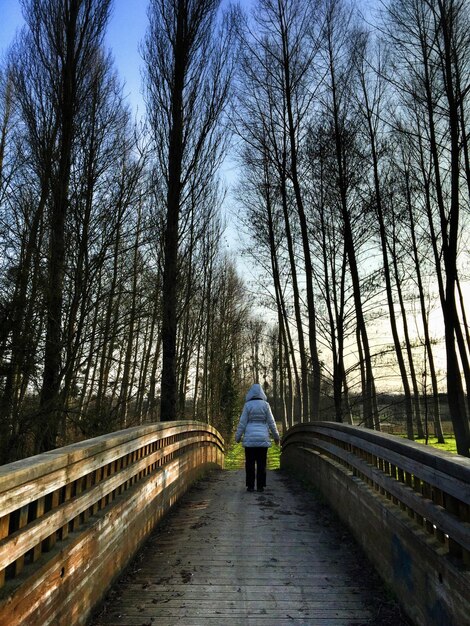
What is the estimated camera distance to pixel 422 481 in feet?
9.77

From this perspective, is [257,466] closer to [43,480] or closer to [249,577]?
[249,577]

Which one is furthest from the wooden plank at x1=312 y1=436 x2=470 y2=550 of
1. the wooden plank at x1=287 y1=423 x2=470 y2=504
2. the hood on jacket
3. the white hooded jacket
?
the hood on jacket

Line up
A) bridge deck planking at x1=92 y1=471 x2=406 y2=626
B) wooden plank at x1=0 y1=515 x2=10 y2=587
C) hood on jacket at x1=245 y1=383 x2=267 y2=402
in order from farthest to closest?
hood on jacket at x1=245 y1=383 x2=267 y2=402 → bridge deck planking at x1=92 y1=471 x2=406 y2=626 → wooden plank at x1=0 y1=515 x2=10 y2=587

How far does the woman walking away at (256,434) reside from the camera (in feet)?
25.5

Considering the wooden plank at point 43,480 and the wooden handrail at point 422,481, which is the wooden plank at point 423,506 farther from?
the wooden plank at point 43,480

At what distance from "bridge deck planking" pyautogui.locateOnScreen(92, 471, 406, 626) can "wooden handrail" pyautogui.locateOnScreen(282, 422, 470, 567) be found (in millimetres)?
693

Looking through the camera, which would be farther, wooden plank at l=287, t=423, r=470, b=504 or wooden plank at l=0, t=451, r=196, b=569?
wooden plank at l=287, t=423, r=470, b=504

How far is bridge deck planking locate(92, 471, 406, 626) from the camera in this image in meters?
3.14

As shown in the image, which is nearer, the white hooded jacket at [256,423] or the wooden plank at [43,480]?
the wooden plank at [43,480]

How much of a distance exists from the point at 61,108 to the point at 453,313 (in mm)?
9211

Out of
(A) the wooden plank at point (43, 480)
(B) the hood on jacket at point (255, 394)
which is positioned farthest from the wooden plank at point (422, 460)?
(B) the hood on jacket at point (255, 394)

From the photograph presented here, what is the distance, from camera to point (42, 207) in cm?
816

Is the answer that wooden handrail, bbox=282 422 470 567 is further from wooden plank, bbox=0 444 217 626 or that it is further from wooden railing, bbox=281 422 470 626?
wooden plank, bbox=0 444 217 626

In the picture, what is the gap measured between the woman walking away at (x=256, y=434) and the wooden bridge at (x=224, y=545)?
176cm
